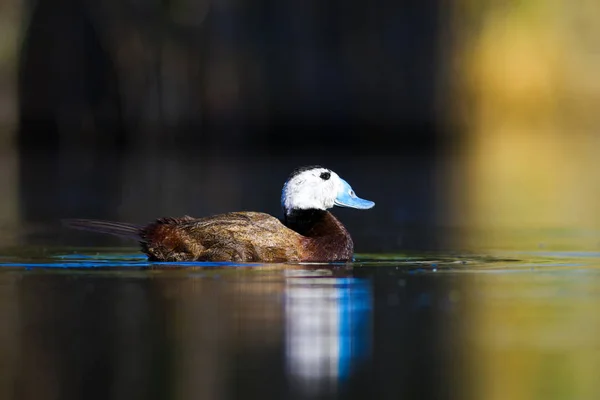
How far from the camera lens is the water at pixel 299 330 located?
5.77 m

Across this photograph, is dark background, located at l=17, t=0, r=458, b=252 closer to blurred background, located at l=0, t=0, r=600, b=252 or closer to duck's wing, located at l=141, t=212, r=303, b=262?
blurred background, located at l=0, t=0, r=600, b=252

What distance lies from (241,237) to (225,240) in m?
0.11

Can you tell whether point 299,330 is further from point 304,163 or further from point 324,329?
point 304,163

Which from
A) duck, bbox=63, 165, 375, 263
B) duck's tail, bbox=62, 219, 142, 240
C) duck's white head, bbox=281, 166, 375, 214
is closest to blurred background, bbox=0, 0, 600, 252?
duck's white head, bbox=281, 166, 375, 214

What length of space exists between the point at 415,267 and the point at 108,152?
15.9 m

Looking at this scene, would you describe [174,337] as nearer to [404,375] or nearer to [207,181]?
[404,375]

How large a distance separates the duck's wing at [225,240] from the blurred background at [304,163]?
57cm

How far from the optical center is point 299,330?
6.97 meters

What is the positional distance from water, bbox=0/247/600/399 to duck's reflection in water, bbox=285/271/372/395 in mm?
11

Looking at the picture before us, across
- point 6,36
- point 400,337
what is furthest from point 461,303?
point 6,36

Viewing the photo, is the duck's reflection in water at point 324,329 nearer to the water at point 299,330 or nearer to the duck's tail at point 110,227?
the water at point 299,330

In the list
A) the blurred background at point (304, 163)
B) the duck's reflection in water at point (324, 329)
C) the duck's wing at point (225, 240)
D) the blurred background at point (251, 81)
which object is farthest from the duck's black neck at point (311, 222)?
the blurred background at point (251, 81)

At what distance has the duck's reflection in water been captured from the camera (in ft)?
19.8

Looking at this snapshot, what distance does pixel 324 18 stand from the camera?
25.4 metres
